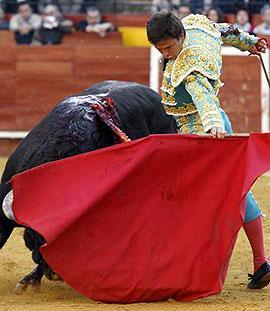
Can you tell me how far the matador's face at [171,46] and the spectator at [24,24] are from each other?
5.64 m

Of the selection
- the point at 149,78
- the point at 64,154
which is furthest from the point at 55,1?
the point at 64,154

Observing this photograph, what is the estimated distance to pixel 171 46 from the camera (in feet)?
11.8

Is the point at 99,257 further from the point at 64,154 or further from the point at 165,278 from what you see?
the point at 64,154

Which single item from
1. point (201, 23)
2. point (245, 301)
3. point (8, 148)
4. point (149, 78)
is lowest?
point (8, 148)

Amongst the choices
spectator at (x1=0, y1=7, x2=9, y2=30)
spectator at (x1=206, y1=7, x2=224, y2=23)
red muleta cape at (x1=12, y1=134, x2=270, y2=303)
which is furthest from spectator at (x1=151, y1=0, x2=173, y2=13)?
red muleta cape at (x1=12, y1=134, x2=270, y2=303)

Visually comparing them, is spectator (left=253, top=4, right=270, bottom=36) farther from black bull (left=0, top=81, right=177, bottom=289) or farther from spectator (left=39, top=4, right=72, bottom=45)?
black bull (left=0, top=81, right=177, bottom=289)

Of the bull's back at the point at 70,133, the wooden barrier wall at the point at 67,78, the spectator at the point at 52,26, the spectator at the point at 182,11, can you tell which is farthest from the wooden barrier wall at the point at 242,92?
the bull's back at the point at 70,133

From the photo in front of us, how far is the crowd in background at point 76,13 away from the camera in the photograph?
930 centimetres

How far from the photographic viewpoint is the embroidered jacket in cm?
356

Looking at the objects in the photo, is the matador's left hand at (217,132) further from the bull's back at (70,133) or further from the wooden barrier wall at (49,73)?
the wooden barrier wall at (49,73)

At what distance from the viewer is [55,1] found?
33.0 feet

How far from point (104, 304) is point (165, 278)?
0.23 m

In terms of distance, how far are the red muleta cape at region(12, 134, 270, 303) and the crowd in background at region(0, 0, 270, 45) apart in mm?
5306

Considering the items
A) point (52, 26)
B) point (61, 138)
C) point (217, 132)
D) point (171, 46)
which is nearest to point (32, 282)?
point (61, 138)
